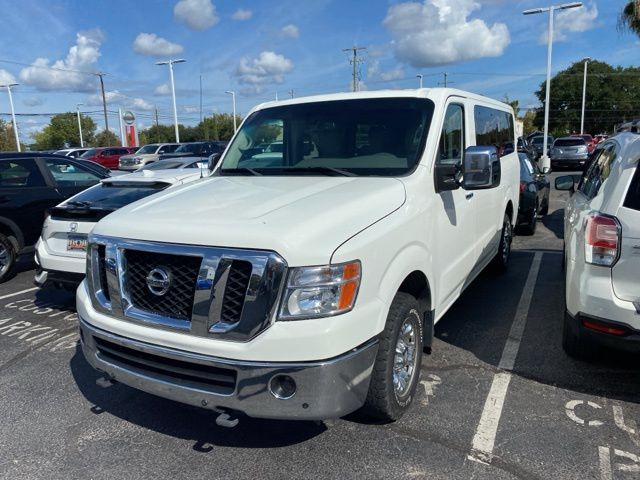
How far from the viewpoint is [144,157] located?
2650 cm

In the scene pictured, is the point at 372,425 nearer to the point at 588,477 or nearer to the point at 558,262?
the point at 588,477

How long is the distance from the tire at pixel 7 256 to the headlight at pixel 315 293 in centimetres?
619

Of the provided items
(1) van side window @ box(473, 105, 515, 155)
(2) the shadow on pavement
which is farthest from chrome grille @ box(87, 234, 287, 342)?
(1) van side window @ box(473, 105, 515, 155)

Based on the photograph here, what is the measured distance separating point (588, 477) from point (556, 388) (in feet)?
3.33

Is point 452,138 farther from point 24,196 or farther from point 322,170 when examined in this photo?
point 24,196

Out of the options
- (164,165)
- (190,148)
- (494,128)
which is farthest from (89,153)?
(494,128)

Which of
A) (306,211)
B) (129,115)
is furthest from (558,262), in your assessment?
(129,115)

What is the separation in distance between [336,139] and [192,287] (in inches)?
73.3

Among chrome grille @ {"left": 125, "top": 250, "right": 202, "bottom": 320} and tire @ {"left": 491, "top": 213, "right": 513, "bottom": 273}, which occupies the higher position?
chrome grille @ {"left": 125, "top": 250, "right": 202, "bottom": 320}

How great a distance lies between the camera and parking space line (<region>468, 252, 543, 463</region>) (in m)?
2.93

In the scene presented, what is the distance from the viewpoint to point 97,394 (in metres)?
3.72

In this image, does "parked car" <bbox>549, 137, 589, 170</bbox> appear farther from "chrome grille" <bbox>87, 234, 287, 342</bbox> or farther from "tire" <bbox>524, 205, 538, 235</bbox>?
"chrome grille" <bbox>87, 234, 287, 342</bbox>

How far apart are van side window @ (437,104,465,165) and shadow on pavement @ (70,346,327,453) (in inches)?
82.0

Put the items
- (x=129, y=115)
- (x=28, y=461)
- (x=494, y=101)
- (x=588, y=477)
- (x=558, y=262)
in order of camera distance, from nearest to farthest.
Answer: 1. (x=588, y=477)
2. (x=28, y=461)
3. (x=494, y=101)
4. (x=558, y=262)
5. (x=129, y=115)
